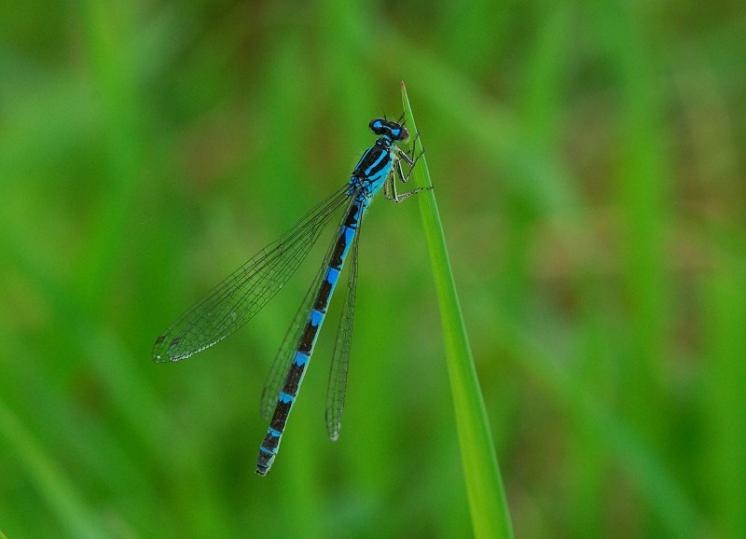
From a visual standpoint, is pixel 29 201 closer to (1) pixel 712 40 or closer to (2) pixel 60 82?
(2) pixel 60 82

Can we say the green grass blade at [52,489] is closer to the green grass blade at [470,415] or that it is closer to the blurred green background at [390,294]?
the blurred green background at [390,294]

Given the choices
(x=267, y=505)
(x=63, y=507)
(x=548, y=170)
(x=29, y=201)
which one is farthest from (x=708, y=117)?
(x=63, y=507)

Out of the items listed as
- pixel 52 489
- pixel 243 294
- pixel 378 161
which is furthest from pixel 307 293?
pixel 52 489

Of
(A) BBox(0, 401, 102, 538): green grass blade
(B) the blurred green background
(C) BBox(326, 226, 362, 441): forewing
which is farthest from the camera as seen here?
(B) the blurred green background

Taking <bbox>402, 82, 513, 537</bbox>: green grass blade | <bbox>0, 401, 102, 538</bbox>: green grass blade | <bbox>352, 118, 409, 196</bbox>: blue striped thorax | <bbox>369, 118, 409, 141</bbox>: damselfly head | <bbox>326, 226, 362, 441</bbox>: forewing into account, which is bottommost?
<bbox>0, 401, 102, 538</bbox>: green grass blade

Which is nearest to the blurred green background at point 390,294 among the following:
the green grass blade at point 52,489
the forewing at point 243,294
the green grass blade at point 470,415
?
the green grass blade at point 52,489

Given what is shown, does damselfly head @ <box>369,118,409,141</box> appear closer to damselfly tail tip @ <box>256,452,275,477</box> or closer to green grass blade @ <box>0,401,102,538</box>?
damselfly tail tip @ <box>256,452,275,477</box>

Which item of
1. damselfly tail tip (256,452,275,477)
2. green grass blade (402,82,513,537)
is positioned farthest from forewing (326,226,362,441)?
green grass blade (402,82,513,537)
